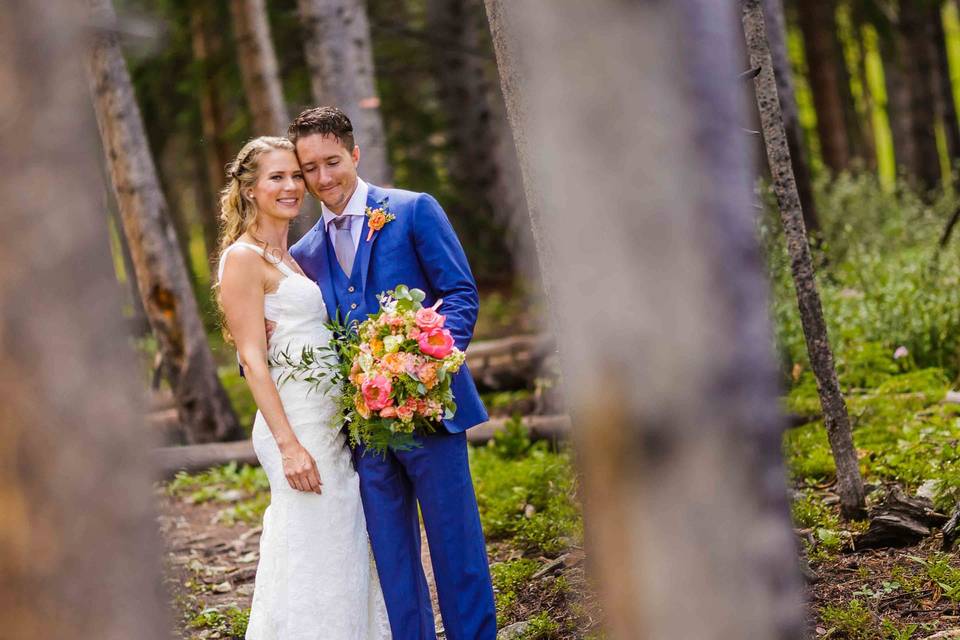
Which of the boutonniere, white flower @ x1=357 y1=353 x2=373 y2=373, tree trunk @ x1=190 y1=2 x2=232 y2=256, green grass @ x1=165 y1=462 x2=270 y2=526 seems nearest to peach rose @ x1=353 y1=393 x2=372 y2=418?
white flower @ x1=357 y1=353 x2=373 y2=373

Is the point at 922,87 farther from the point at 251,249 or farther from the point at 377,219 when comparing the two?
the point at 251,249

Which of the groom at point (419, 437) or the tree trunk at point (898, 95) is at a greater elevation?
the tree trunk at point (898, 95)

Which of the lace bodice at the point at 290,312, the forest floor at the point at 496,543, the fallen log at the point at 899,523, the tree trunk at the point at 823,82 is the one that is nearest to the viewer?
the lace bodice at the point at 290,312

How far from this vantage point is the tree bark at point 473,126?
50.3ft

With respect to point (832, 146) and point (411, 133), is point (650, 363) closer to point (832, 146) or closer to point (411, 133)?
point (411, 133)

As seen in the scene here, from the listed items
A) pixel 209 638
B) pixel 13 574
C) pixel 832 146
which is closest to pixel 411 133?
pixel 832 146

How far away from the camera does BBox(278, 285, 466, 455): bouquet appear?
393 centimetres

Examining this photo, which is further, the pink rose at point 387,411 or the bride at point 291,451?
the bride at point 291,451

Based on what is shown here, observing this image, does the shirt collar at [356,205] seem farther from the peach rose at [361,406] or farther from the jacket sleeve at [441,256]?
the peach rose at [361,406]

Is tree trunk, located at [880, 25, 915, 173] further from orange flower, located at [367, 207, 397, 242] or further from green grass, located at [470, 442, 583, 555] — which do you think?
orange flower, located at [367, 207, 397, 242]

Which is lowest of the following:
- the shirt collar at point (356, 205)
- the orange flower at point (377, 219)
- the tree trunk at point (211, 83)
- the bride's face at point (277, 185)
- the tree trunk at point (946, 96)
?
the orange flower at point (377, 219)

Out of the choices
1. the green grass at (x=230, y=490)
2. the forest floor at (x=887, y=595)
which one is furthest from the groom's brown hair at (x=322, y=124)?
the green grass at (x=230, y=490)

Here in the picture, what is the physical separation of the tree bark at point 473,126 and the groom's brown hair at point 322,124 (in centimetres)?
1088

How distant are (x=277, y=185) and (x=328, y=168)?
23cm
